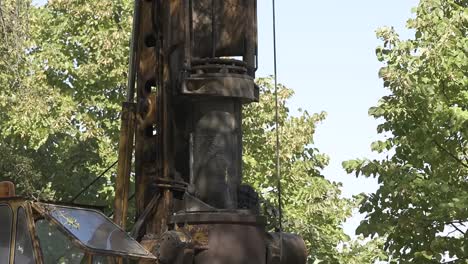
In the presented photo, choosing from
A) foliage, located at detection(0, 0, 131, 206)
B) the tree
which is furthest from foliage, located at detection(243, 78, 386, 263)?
the tree

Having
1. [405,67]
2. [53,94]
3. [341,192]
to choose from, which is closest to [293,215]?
[341,192]

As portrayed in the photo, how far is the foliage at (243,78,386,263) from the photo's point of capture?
35781 millimetres

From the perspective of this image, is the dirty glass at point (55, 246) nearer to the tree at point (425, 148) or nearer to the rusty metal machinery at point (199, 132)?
the rusty metal machinery at point (199, 132)

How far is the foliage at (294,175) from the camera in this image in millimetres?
35781

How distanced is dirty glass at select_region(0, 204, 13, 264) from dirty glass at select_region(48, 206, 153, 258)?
13.4 inches

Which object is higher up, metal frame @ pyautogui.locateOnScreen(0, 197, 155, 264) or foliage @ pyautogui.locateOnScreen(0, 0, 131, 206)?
foliage @ pyautogui.locateOnScreen(0, 0, 131, 206)

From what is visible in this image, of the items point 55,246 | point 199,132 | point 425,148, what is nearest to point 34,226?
point 55,246

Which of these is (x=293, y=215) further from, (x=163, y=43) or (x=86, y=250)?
(x=86, y=250)

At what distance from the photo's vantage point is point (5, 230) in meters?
10.3

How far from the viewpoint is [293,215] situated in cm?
3550

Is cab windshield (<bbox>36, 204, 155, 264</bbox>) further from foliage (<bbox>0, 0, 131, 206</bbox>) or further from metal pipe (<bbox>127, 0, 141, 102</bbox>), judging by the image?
foliage (<bbox>0, 0, 131, 206</bbox>)

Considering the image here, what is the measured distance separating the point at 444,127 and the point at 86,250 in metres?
15.2

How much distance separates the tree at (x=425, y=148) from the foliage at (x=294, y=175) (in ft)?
31.4

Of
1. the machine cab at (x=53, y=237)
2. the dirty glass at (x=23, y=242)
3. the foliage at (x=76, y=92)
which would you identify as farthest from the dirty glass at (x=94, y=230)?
the foliage at (x=76, y=92)
